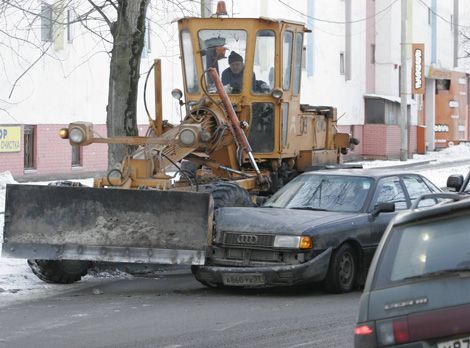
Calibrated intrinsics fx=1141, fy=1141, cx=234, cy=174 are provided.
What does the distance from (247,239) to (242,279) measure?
45 cm

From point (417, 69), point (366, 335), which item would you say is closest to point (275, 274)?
point (366, 335)

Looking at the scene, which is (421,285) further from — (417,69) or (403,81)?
(417,69)

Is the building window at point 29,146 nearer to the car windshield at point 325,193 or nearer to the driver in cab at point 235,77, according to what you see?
the driver in cab at point 235,77

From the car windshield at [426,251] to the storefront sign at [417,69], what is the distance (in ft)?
145

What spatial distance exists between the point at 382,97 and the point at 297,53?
3239 cm

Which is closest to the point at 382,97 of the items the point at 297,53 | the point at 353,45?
the point at 353,45

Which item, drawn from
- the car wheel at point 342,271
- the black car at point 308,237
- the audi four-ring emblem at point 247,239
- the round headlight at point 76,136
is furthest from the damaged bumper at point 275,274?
the round headlight at point 76,136

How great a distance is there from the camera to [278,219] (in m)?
13.0

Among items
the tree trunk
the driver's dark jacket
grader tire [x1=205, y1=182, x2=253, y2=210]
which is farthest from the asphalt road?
the tree trunk

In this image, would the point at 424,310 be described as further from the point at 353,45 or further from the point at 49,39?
the point at 353,45

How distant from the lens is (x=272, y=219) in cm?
1295

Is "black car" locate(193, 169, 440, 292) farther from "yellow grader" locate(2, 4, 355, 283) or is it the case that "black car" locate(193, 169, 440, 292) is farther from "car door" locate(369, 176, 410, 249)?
"yellow grader" locate(2, 4, 355, 283)

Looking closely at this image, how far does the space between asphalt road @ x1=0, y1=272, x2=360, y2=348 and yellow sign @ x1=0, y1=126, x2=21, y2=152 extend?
53.5 ft

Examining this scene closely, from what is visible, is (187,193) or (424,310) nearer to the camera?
(424,310)
